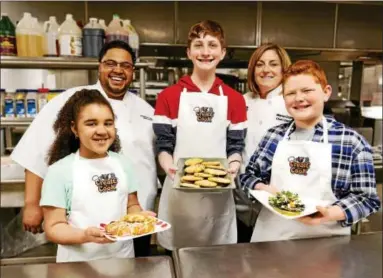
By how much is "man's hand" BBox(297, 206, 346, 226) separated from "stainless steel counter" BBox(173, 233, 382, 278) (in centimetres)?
6

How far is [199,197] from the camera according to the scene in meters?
1.67

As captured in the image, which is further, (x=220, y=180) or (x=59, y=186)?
(x=220, y=180)

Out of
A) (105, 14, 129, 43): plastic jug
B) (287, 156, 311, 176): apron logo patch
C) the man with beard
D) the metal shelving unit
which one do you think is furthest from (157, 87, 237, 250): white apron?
(105, 14, 129, 43): plastic jug

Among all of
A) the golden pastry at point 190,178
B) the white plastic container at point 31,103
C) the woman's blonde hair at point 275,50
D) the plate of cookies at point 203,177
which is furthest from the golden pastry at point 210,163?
the white plastic container at point 31,103

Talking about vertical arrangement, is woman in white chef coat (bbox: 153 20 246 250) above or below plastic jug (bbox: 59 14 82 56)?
below

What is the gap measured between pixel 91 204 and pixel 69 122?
294mm

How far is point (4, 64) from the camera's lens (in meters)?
2.05

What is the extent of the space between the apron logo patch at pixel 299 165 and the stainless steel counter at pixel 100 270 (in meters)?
0.56

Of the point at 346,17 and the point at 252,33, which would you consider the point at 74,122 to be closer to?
the point at 252,33

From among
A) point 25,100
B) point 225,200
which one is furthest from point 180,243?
point 25,100

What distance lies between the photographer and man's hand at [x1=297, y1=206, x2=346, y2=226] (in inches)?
44.1

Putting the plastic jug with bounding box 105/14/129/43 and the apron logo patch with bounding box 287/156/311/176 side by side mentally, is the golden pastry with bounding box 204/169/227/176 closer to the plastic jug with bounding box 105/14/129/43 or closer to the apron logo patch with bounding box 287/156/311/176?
the apron logo patch with bounding box 287/156/311/176

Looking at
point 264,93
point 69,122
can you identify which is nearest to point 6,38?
point 69,122

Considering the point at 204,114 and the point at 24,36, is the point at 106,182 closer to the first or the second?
the point at 204,114
